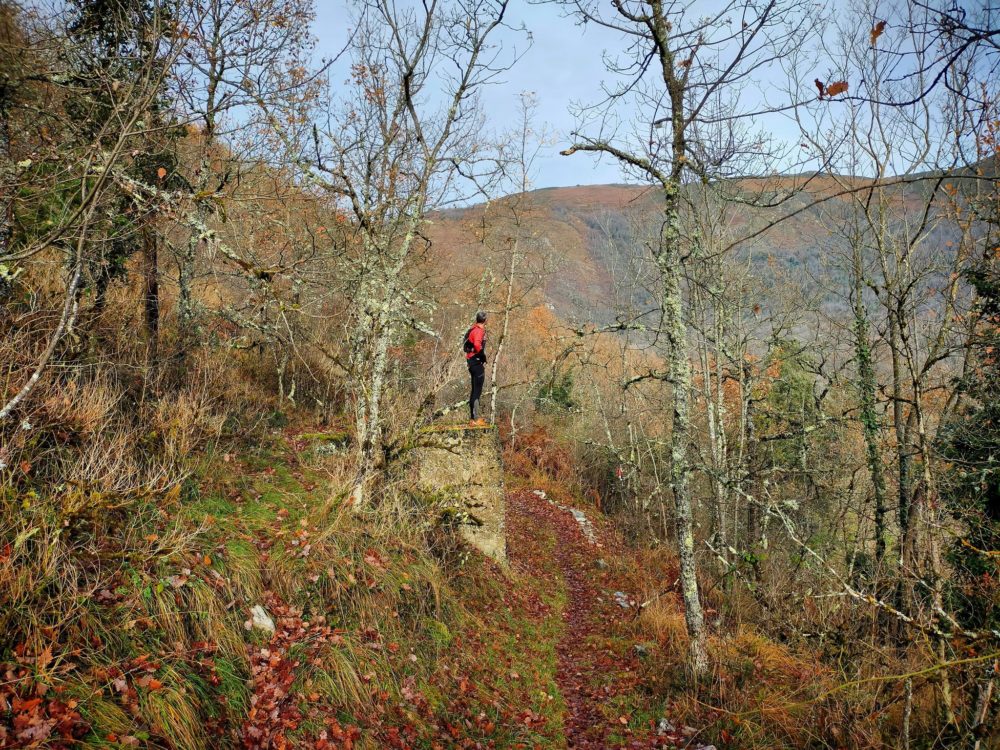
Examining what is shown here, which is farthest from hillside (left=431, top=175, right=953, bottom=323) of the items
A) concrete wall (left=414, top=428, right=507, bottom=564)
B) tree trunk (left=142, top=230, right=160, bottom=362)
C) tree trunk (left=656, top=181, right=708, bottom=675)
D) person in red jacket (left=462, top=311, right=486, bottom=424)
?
tree trunk (left=142, top=230, right=160, bottom=362)

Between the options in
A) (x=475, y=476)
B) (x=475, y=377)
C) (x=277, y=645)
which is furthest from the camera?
(x=475, y=377)

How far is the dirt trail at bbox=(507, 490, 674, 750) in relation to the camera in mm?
5727

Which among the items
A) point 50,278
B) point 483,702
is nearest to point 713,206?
point 483,702

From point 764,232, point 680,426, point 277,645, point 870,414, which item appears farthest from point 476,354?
point 870,414

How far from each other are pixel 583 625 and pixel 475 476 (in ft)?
9.99

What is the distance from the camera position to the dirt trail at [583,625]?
5727mm

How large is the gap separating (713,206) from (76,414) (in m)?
11.8

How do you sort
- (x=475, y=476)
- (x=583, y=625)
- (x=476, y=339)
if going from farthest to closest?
(x=476, y=339)
(x=583, y=625)
(x=475, y=476)

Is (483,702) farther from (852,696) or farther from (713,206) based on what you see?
(713,206)

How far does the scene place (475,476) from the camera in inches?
337

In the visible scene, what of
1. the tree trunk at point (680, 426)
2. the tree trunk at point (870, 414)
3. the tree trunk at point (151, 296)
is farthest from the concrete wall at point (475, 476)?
the tree trunk at point (870, 414)

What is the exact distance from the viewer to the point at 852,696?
15.3 ft

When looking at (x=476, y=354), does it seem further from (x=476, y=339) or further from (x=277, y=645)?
(x=277, y=645)

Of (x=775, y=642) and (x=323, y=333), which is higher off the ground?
(x=323, y=333)
